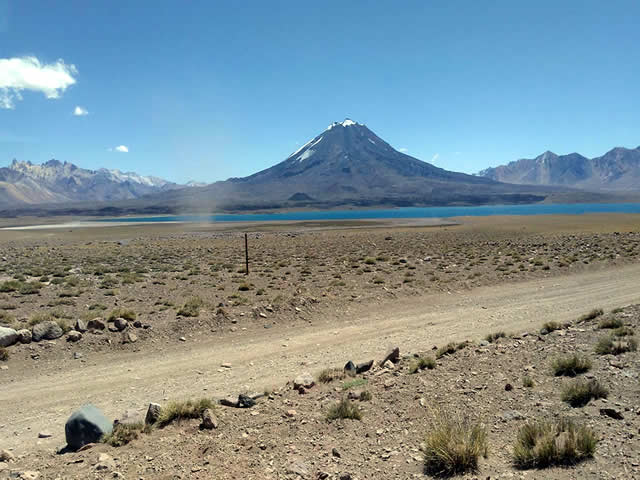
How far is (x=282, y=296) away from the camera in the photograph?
16.1 m

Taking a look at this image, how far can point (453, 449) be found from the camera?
4.57 m

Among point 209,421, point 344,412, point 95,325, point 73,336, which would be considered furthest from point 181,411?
point 95,325

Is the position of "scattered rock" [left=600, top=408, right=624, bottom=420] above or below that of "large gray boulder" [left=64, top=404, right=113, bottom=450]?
above

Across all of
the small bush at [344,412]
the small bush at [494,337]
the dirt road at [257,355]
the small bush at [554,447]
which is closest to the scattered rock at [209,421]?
the dirt road at [257,355]

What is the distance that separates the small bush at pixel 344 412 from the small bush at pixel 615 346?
498 centimetres

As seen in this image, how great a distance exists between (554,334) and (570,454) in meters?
5.71

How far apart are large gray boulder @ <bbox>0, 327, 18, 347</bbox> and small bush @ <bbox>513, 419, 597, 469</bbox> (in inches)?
468

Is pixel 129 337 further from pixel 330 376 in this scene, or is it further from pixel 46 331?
pixel 330 376

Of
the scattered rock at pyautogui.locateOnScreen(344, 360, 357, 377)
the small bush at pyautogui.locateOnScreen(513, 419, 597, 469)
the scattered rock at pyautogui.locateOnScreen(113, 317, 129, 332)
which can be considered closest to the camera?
the small bush at pyautogui.locateOnScreen(513, 419, 597, 469)

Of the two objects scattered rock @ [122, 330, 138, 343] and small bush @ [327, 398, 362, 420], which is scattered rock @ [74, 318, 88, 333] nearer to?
scattered rock @ [122, 330, 138, 343]

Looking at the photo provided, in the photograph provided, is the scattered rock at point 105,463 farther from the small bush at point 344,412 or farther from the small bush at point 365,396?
the small bush at point 365,396

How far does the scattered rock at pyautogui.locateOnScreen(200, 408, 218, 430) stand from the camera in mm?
6148

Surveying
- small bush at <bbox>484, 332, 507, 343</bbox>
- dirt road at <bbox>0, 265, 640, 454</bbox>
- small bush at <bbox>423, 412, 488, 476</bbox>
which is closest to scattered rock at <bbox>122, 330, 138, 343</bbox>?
dirt road at <bbox>0, 265, 640, 454</bbox>

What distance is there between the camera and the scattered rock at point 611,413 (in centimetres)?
520
